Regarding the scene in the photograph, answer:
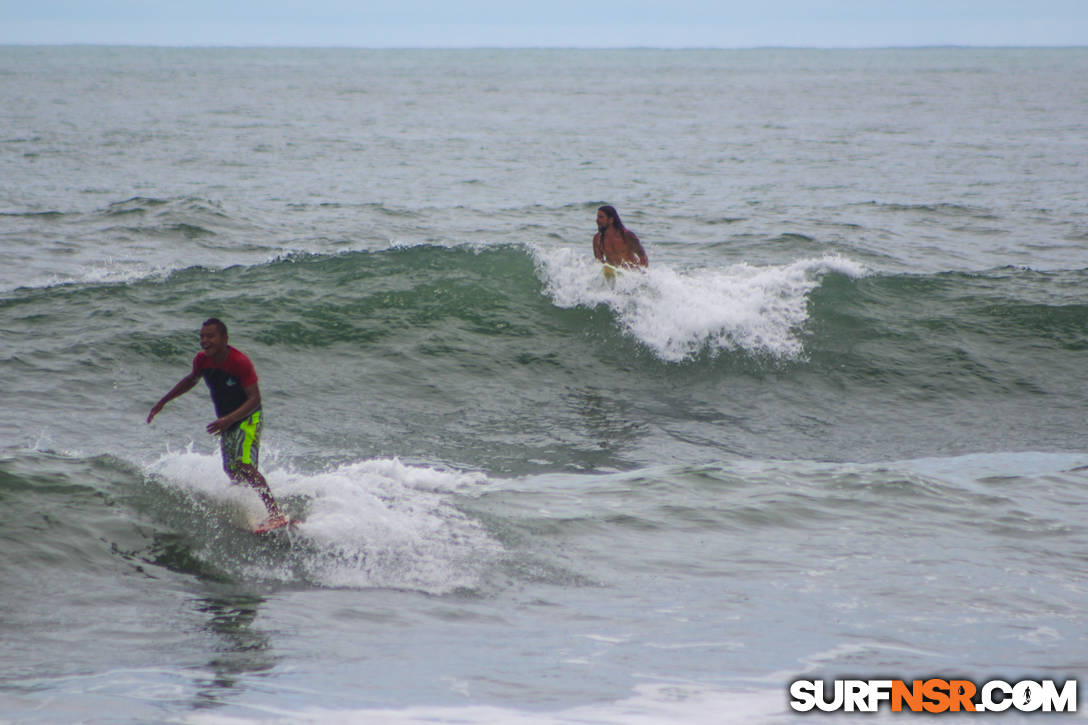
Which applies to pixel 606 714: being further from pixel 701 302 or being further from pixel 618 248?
pixel 618 248

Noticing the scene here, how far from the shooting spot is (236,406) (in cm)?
707

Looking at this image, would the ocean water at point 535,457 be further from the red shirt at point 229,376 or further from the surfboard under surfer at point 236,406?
the red shirt at point 229,376

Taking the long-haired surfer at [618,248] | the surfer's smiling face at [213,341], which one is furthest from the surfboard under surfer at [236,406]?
the long-haired surfer at [618,248]

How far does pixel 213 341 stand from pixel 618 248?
7.56 meters

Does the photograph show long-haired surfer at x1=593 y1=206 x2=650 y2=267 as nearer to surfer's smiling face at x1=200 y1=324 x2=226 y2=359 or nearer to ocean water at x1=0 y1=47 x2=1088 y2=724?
ocean water at x1=0 y1=47 x2=1088 y2=724

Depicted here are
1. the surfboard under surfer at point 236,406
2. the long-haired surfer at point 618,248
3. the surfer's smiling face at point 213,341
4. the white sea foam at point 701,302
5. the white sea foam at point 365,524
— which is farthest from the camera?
the long-haired surfer at point 618,248

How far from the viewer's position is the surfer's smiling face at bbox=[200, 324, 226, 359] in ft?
22.4

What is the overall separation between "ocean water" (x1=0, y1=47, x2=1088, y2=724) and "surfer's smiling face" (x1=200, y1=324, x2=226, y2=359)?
1.18m

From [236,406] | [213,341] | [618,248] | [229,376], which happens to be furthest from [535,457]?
[618,248]

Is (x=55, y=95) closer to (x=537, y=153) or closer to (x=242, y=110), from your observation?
(x=242, y=110)

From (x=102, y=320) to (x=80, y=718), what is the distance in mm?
9281

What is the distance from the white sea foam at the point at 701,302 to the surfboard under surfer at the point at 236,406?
6.59m

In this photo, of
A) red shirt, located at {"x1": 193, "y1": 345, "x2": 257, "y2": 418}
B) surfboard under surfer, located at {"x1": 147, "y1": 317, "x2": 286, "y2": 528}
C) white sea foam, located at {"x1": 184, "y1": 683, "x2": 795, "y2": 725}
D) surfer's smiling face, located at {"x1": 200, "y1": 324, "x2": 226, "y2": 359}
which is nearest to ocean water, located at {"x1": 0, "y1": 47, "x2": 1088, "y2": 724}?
white sea foam, located at {"x1": 184, "y1": 683, "x2": 795, "y2": 725}

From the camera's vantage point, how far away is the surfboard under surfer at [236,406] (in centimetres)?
692
